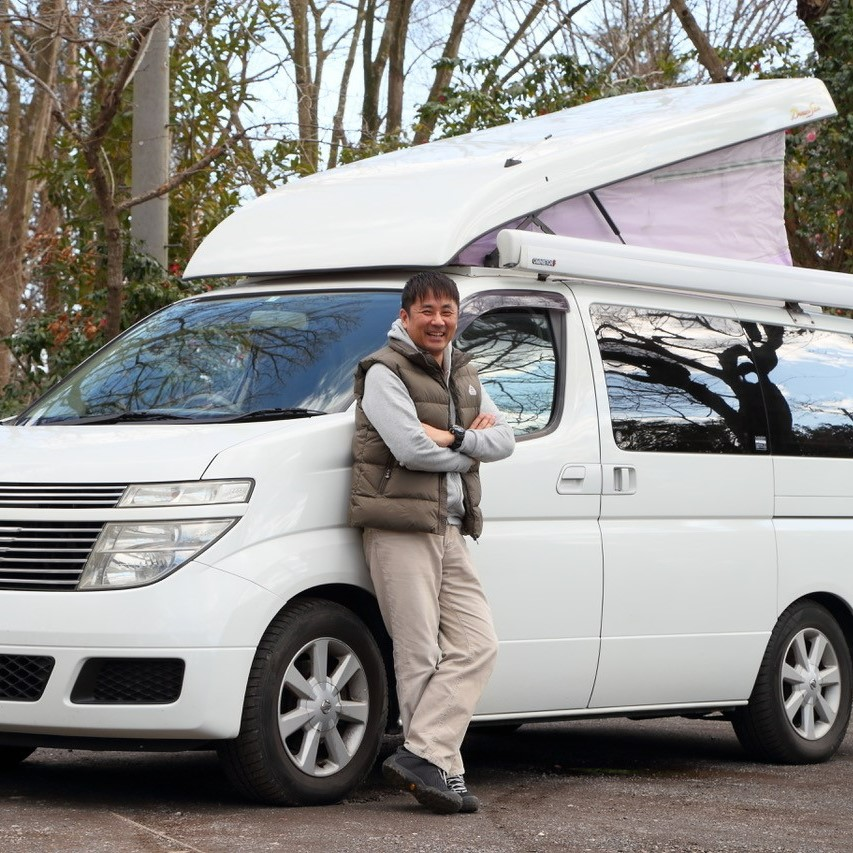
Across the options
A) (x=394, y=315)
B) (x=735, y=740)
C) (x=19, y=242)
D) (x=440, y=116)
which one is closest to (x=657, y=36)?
(x=19, y=242)

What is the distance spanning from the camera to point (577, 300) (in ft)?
23.2

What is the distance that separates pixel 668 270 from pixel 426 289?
159 centimetres

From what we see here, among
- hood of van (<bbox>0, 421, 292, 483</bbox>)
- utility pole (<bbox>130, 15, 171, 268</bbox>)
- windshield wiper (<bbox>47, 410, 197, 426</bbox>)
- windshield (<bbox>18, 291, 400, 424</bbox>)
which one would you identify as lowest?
hood of van (<bbox>0, 421, 292, 483</bbox>)

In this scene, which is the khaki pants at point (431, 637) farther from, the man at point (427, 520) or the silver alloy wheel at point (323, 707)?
the silver alloy wheel at point (323, 707)

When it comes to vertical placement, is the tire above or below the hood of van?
below

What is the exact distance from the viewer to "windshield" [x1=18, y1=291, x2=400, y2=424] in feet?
20.9

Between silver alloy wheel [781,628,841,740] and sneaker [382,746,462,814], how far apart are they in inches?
92.1

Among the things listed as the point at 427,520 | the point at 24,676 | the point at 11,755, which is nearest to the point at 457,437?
the point at 427,520

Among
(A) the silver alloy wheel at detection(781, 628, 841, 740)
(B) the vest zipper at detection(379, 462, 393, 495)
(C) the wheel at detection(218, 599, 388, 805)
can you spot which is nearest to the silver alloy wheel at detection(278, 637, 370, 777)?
(C) the wheel at detection(218, 599, 388, 805)

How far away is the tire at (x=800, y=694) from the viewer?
7715 millimetres

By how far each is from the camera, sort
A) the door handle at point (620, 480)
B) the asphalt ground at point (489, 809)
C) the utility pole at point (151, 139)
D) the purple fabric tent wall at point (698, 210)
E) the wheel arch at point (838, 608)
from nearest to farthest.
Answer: the asphalt ground at point (489, 809)
the door handle at point (620, 480)
the purple fabric tent wall at point (698, 210)
the wheel arch at point (838, 608)
the utility pole at point (151, 139)

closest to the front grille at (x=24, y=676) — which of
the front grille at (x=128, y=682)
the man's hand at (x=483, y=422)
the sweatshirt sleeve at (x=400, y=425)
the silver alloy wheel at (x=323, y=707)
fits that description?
the front grille at (x=128, y=682)

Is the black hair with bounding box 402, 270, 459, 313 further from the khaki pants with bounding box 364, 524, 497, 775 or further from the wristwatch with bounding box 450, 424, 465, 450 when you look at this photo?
the khaki pants with bounding box 364, 524, 497, 775

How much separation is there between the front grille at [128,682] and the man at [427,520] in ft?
2.63
